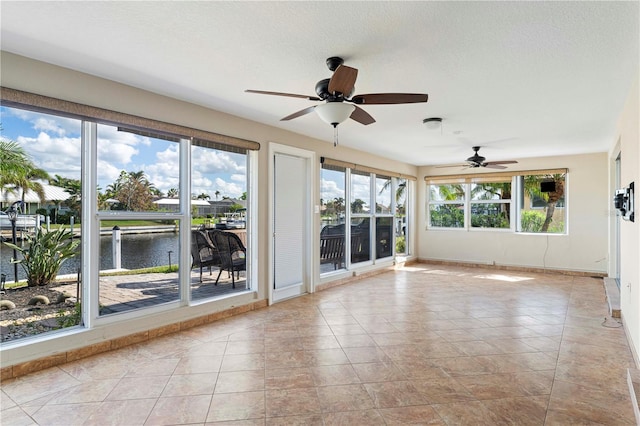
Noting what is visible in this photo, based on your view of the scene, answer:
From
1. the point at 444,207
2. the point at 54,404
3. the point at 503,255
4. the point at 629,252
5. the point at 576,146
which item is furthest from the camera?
the point at 444,207

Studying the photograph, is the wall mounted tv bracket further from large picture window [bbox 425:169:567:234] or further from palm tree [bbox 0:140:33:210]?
palm tree [bbox 0:140:33:210]

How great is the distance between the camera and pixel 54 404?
2.35 metres

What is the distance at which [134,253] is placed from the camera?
11.4 feet

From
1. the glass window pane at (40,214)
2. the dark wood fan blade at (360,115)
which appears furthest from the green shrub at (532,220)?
the glass window pane at (40,214)

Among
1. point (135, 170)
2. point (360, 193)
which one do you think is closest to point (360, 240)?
point (360, 193)

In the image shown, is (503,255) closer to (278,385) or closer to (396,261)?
(396,261)

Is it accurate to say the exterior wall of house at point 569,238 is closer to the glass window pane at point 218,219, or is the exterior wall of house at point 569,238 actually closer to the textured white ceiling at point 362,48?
the textured white ceiling at point 362,48

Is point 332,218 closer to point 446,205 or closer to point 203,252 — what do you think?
point 203,252

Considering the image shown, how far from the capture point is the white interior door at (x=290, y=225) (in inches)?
195

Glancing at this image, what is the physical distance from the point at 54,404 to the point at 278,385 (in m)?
1.45

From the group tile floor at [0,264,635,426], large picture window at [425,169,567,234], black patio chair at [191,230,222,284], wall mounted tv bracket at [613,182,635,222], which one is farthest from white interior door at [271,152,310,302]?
large picture window at [425,169,567,234]

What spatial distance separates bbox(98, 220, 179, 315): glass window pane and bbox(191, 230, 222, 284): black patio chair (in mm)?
223

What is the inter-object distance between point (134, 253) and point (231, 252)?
1.26 meters

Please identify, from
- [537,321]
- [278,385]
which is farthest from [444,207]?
[278,385]
